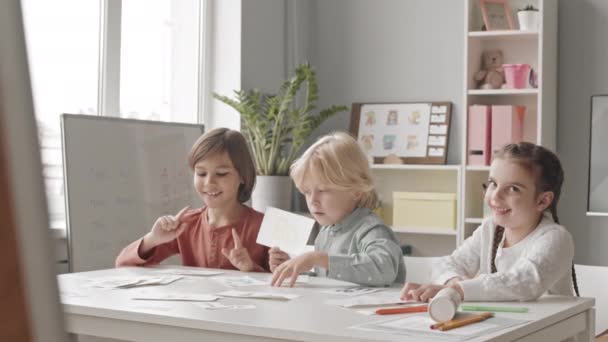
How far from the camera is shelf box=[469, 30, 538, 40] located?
3977 millimetres

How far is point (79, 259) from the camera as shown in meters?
3.17

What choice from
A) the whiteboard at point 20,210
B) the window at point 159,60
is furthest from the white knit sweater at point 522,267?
the window at point 159,60

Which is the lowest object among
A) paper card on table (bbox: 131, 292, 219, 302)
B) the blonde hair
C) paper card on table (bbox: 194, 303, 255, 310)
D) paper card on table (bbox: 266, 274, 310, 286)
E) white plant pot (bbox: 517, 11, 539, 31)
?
paper card on table (bbox: 266, 274, 310, 286)

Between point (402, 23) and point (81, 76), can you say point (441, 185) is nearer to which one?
point (402, 23)

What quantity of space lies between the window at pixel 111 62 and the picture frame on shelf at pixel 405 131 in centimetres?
92

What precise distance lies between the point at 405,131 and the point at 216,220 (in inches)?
82.8

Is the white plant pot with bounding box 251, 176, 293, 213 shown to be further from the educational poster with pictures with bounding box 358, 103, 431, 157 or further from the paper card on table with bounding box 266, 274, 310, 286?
the paper card on table with bounding box 266, 274, 310, 286

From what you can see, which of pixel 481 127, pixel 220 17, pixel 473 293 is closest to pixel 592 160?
pixel 481 127

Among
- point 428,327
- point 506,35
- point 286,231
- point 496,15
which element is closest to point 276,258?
point 286,231

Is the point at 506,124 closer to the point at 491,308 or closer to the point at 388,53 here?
the point at 388,53

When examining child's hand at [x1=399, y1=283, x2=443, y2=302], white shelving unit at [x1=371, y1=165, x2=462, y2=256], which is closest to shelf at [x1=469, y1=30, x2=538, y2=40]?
white shelving unit at [x1=371, y1=165, x2=462, y2=256]

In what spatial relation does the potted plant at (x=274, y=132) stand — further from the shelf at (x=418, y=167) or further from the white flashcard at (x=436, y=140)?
the white flashcard at (x=436, y=140)

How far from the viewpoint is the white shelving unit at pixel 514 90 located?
3.98m

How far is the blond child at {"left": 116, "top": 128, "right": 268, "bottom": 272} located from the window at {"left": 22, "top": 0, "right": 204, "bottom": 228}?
2.52ft
